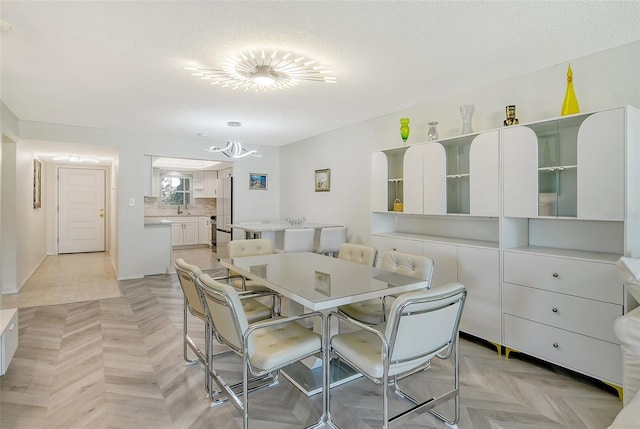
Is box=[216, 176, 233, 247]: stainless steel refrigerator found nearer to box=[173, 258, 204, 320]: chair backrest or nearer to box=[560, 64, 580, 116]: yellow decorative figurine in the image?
box=[173, 258, 204, 320]: chair backrest

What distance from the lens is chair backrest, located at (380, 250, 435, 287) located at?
8.27 feet

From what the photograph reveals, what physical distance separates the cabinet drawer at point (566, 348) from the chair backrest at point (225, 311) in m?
2.13

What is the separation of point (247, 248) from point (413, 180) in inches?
73.0

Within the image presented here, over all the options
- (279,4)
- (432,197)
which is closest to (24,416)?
(279,4)

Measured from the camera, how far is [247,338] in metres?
1.77

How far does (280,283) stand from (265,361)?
50 cm

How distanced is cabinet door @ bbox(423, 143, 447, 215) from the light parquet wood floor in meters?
1.28

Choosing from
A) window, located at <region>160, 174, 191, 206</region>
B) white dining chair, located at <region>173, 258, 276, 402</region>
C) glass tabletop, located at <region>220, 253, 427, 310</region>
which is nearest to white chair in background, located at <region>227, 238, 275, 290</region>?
glass tabletop, located at <region>220, 253, 427, 310</region>

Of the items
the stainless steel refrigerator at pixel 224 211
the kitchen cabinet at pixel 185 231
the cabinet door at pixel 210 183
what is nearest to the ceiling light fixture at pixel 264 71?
the stainless steel refrigerator at pixel 224 211

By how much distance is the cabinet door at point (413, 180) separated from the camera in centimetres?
361

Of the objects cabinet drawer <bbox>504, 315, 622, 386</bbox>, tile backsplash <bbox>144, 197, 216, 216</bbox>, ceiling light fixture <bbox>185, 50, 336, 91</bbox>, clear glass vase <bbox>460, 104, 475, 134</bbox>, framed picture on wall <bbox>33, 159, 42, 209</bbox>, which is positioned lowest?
cabinet drawer <bbox>504, 315, 622, 386</bbox>

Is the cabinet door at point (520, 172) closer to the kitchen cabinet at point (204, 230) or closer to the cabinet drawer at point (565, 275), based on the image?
the cabinet drawer at point (565, 275)

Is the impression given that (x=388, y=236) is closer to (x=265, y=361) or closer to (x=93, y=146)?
(x=265, y=361)

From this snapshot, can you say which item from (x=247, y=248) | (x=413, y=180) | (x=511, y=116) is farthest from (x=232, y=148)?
(x=511, y=116)
